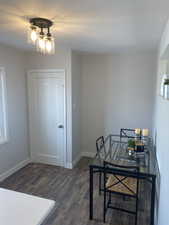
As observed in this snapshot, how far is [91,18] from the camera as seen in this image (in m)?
1.81

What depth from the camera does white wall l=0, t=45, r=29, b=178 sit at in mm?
3354

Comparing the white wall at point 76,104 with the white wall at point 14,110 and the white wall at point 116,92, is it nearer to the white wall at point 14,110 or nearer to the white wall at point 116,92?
the white wall at point 116,92

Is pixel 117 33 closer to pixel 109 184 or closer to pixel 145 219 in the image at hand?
pixel 109 184

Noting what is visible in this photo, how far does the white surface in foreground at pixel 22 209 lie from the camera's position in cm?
117

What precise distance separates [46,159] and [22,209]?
9.37 ft

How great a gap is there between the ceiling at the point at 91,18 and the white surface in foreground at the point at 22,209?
1639 mm

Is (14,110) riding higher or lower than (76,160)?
higher

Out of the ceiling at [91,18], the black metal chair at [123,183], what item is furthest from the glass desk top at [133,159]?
the ceiling at [91,18]

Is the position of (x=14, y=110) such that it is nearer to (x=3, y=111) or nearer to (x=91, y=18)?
(x=3, y=111)

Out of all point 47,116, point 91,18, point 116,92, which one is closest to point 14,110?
point 47,116

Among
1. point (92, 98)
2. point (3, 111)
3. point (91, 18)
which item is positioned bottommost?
point (3, 111)

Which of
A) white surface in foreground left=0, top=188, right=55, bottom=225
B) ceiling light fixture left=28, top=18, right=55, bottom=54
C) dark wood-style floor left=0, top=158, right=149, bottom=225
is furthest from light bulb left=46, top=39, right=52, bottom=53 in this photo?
dark wood-style floor left=0, top=158, right=149, bottom=225

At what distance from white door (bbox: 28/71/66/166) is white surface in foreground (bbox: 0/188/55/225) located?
2.42 metres

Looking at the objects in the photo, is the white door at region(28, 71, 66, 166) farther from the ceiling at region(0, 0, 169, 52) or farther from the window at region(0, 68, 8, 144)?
the ceiling at region(0, 0, 169, 52)
